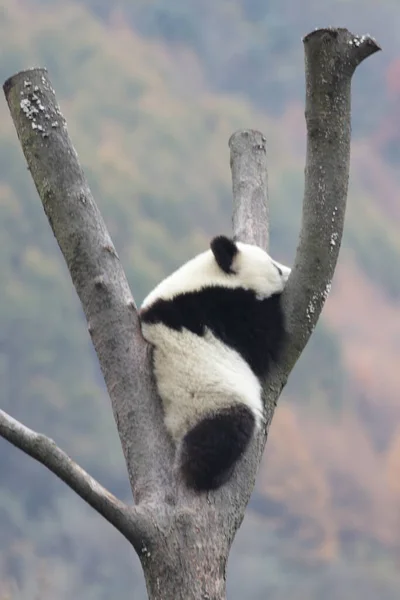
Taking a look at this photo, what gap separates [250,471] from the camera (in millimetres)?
2605

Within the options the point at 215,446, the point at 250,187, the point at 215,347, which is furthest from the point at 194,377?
the point at 250,187

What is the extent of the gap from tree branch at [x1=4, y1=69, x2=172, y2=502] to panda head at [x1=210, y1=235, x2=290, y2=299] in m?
0.47

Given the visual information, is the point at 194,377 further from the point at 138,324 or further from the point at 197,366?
the point at 138,324

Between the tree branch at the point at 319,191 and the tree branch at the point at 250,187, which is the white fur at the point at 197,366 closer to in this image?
the tree branch at the point at 319,191

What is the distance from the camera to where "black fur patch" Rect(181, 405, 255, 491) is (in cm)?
244

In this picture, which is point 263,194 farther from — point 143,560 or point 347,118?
point 143,560

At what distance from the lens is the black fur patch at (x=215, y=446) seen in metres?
2.44

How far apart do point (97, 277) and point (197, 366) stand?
44 centimetres

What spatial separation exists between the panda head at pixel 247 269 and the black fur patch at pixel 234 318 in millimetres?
37

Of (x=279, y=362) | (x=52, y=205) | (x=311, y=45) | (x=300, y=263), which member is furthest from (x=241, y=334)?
(x=311, y=45)

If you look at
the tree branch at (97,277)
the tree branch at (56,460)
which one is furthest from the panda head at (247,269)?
the tree branch at (56,460)

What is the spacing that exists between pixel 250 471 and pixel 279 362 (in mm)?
396

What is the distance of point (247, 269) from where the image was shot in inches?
123

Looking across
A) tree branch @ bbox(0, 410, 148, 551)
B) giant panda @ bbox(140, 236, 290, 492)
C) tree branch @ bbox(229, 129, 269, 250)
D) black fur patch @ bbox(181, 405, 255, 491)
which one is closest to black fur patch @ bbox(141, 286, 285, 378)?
giant panda @ bbox(140, 236, 290, 492)
